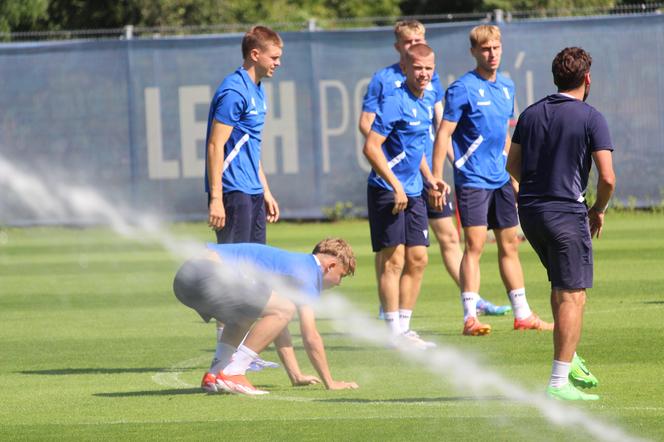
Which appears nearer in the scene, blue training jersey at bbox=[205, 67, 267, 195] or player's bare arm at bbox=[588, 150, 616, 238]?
player's bare arm at bbox=[588, 150, 616, 238]

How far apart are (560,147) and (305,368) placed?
9.16 ft

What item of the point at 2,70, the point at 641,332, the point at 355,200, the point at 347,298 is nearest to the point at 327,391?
the point at 641,332

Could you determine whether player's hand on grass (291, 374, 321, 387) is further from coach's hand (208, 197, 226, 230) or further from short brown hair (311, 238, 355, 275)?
coach's hand (208, 197, 226, 230)

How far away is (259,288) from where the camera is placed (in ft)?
29.3

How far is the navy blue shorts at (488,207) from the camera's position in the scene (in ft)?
39.2

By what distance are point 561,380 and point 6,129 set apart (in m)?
19.1

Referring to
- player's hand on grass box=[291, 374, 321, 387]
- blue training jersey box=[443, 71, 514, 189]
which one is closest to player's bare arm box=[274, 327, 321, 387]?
player's hand on grass box=[291, 374, 321, 387]

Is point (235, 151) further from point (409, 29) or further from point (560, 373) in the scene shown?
point (560, 373)

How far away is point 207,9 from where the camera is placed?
39219mm

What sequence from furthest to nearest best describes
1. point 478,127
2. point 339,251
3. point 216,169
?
point 478,127 < point 216,169 < point 339,251

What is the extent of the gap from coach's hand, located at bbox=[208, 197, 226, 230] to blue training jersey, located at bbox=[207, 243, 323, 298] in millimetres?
990

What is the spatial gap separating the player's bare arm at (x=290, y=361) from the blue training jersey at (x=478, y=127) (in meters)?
3.10

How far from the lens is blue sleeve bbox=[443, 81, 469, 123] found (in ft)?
39.1

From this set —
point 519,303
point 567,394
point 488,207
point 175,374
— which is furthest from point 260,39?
point 567,394
